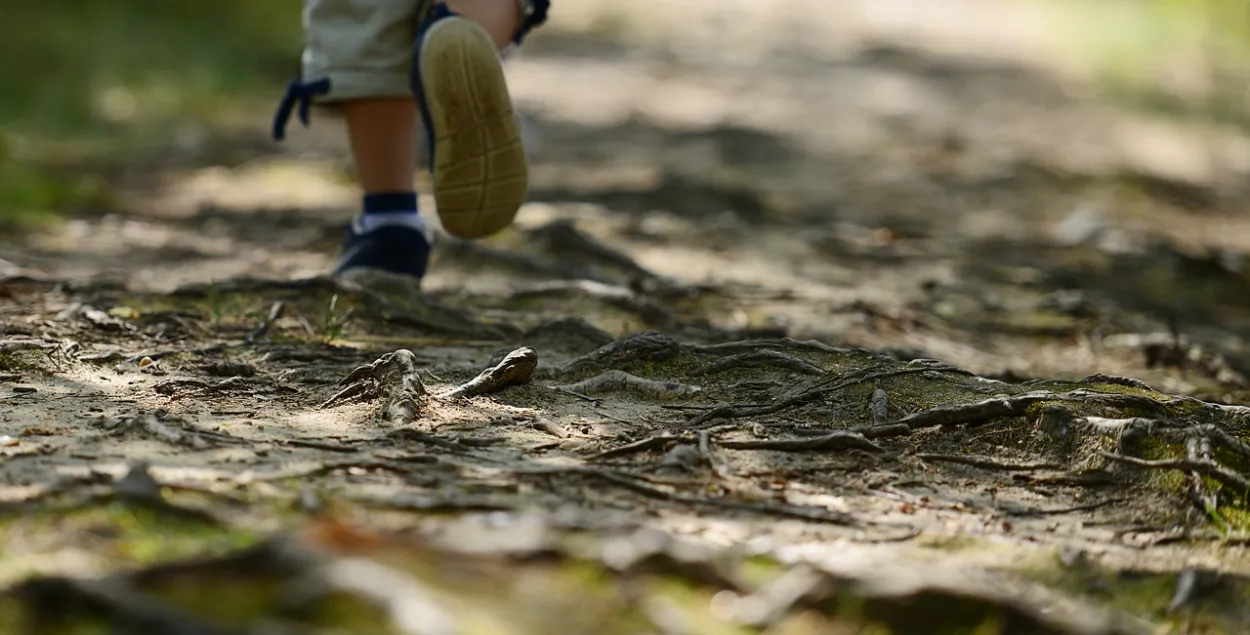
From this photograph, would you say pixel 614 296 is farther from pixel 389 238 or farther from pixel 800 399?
pixel 800 399

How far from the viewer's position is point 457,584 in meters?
1.42

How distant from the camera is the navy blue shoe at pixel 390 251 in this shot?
3209 millimetres

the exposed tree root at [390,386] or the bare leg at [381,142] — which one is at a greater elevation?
the bare leg at [381,142]

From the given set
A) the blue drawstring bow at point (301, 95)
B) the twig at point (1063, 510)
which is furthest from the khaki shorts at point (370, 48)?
the twig at point (1063, 510)

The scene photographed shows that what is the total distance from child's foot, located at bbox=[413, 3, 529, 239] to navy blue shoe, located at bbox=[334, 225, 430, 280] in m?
0.28

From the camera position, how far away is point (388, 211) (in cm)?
325

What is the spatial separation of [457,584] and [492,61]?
1621 mm

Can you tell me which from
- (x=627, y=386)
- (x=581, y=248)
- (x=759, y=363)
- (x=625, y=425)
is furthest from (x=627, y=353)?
(x=581, y=248)

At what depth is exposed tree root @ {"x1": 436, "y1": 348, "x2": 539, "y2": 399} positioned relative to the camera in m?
2.26

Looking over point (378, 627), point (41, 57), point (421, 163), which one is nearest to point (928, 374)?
point (378, 627)

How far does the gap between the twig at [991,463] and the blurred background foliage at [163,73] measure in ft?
10.7

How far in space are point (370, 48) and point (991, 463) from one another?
6.11ft

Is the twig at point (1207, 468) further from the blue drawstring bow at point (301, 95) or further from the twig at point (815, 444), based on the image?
the blue drawstring bow at point (301, 95)

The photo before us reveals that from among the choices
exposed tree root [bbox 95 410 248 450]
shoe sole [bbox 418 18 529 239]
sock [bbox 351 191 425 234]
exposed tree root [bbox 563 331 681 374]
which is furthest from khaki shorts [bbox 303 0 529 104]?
exposed tree root [bbox 95 410 248 450]
